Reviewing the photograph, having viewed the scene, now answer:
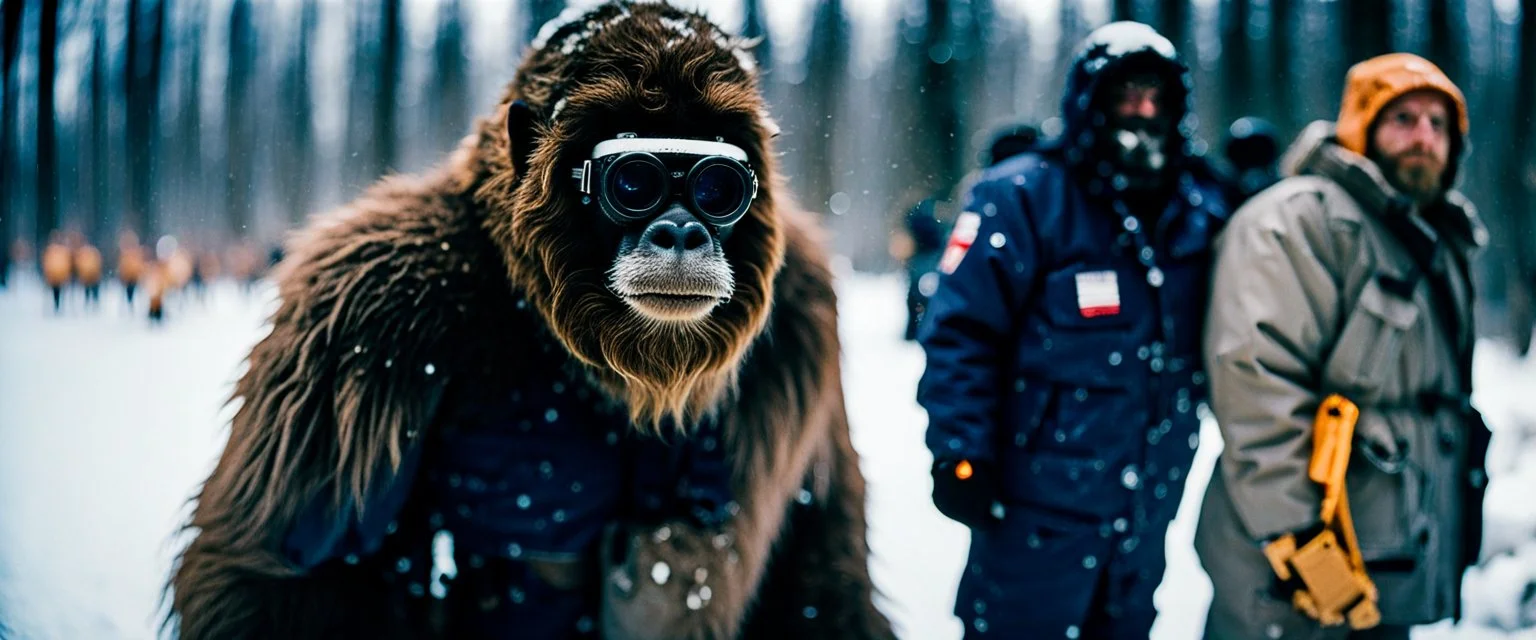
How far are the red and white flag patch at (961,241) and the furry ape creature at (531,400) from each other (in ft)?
1.20

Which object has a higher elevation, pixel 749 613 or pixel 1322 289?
pixel 1322 289

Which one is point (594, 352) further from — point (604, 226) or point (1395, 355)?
point (1395, 355)

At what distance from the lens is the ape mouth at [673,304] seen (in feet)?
3.22

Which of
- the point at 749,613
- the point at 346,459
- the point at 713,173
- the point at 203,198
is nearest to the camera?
the point at 713,173

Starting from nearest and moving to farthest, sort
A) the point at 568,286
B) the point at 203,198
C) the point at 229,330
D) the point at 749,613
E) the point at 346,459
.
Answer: the point at 568,286
the point at 346,459
the point at 749,613
the point at 203,198
the point at 229,330

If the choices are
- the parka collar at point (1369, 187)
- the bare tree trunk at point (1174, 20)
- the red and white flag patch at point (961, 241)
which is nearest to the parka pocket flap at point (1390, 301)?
the parka collar at point (1369, 187)

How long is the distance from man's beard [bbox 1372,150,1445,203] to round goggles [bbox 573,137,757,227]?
1.61 meters

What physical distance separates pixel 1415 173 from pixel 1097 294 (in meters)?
0.78

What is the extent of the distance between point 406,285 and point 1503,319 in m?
9.11

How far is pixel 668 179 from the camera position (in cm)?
98

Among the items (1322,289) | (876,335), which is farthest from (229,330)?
(876,335)

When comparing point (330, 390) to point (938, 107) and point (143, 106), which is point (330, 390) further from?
point (938, 107)

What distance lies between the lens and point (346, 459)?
125 cm

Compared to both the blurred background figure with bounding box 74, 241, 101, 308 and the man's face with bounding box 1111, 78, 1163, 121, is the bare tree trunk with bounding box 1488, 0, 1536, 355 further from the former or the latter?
the blurred background figure with bounding box 74, 241, 101, 308
